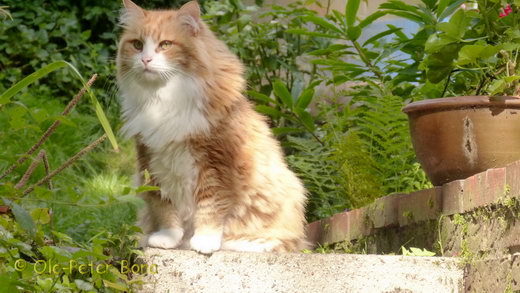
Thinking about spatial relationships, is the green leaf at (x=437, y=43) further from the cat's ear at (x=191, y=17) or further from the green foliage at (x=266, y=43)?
the green foliage at (x=266, y=43)

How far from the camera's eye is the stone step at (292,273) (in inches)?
86.6

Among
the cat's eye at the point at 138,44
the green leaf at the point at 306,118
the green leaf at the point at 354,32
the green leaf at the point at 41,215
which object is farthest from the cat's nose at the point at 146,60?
the green leaf at the point at 306,118

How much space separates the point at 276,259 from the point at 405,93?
72.8 inches

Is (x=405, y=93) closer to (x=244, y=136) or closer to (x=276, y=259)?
(x=244, y=136)

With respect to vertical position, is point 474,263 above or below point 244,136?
below

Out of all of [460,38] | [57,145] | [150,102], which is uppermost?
[460,38]

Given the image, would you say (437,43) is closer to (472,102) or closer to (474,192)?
(472,102)

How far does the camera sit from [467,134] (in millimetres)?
2531

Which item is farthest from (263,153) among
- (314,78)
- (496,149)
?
(314,78)

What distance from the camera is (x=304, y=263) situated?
7.32 ft

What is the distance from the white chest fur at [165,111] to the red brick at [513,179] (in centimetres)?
99

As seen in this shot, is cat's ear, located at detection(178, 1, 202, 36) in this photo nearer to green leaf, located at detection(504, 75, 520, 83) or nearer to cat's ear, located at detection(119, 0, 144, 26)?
cat's ear, located at detection(119, 0, 144, 26)

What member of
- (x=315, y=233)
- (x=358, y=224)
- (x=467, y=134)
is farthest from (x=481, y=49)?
(x=315, y=233)

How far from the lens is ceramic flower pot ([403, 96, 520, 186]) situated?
8.14 feet
